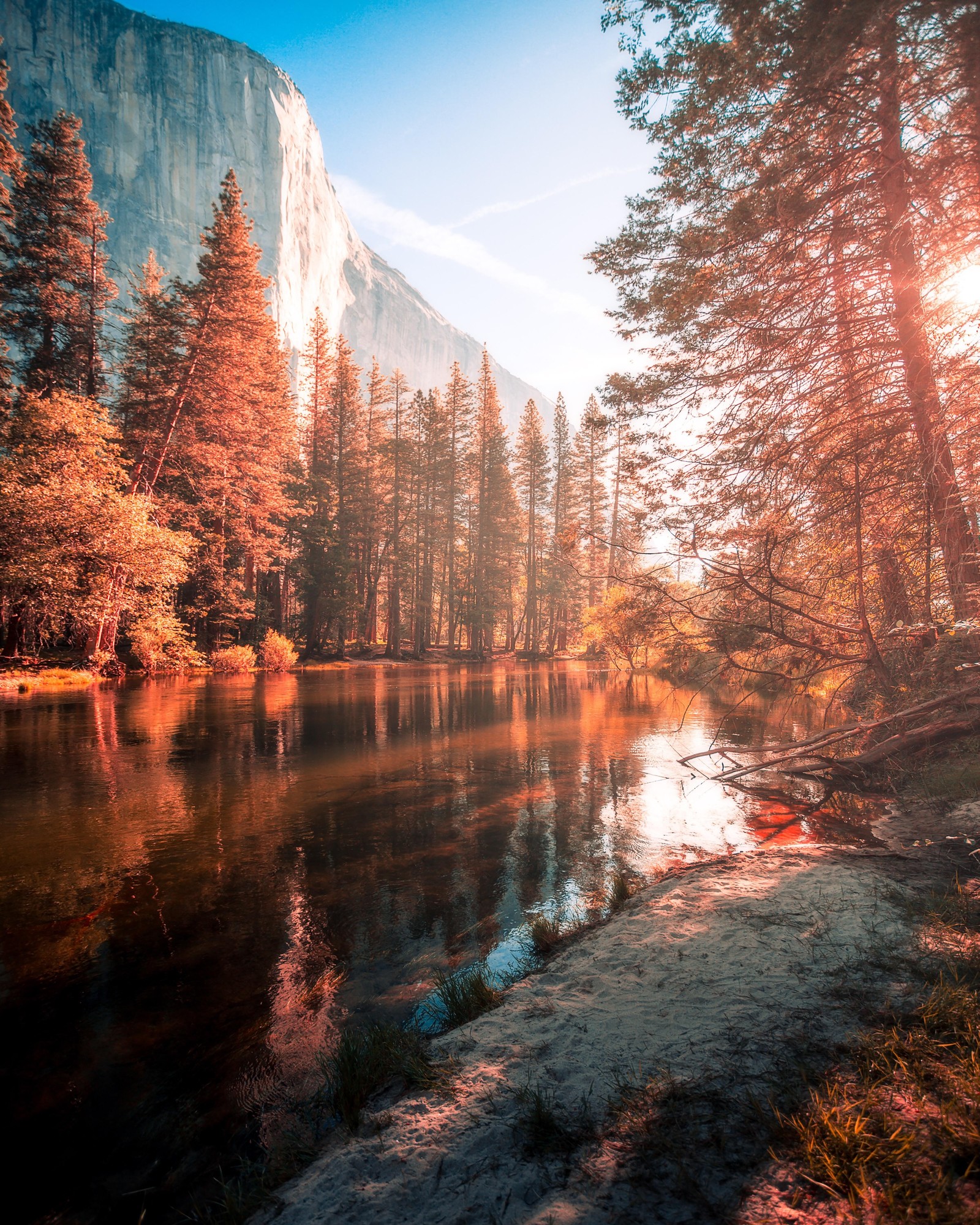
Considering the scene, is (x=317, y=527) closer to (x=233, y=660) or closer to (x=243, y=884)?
(x=233, y=660)

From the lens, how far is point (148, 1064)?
3195 mm

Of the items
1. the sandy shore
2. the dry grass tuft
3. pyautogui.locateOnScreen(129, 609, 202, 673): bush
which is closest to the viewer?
the sandy shore

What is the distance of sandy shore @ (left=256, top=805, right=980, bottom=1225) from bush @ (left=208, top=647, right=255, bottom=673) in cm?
2651

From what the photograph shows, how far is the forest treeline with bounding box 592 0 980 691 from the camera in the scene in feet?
16.7

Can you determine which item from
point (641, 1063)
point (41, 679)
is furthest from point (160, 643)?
point (641, 1063)

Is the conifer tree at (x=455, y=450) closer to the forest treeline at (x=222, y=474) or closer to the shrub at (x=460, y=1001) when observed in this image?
the forest treeline at (x=222, y=474)

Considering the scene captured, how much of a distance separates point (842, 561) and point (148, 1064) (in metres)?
9.60


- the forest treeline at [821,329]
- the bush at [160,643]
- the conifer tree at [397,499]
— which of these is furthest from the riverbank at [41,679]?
the forest treeline at [821,329]

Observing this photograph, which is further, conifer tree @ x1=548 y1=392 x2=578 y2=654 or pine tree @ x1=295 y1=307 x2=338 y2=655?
conifer tree @ x1=548 y1=392 x2=578 y2=654

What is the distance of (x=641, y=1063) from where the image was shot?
2.48 metres

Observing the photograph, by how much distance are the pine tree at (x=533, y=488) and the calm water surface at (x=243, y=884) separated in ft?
113

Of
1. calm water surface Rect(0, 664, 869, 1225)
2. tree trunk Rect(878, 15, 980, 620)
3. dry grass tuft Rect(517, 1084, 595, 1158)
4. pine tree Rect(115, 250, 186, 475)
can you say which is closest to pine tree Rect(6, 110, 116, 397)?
pine tree Rect(115, 250, 186, 475)

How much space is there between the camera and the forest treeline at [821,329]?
5082mm

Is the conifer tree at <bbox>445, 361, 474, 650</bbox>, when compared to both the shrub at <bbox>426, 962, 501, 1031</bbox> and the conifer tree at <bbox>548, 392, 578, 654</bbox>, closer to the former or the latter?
the conifer tree at <bbox>548, 392, 578, 654</bbox>
